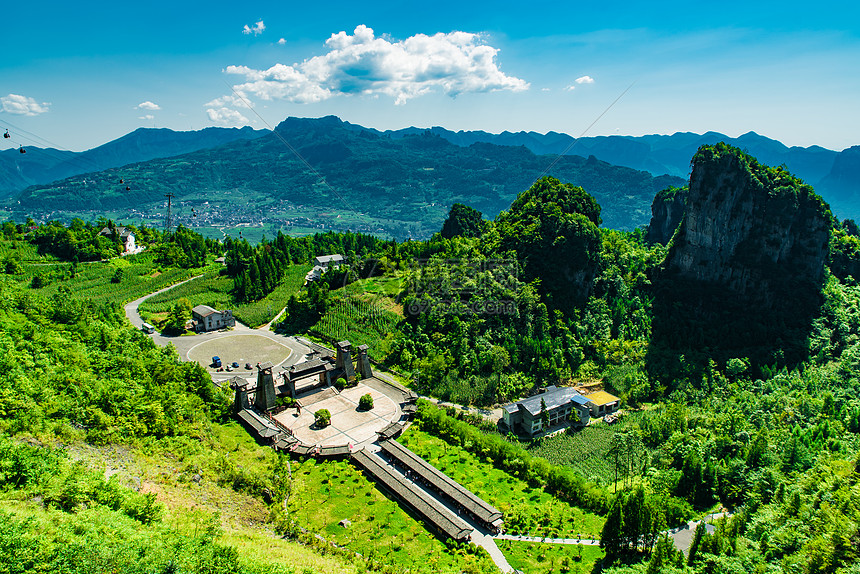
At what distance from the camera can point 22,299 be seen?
1609 inches

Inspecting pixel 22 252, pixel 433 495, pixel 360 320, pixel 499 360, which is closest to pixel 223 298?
pixel 360 320

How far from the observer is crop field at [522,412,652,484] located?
3409cm

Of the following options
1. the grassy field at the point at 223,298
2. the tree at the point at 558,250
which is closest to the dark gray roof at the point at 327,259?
the grassy field at the point at 223,298

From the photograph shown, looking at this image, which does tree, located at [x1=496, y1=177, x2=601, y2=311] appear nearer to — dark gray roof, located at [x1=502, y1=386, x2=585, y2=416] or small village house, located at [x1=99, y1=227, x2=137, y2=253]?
dark gray roof, located at [x1=502, y1=386, x2=585, y2=416]

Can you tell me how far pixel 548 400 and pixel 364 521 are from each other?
1949cm

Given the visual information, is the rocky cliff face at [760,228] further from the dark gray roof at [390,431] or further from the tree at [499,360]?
the dark gray roof at [390,431]

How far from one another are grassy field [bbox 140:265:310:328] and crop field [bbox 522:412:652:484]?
117ft

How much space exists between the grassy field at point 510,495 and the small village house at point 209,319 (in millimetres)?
30880

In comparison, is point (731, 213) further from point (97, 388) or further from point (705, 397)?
point (97, 388)

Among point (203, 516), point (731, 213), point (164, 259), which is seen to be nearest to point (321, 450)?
point (203, 516)

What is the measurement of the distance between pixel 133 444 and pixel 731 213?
6177cm

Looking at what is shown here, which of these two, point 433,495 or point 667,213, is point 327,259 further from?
point 667,213

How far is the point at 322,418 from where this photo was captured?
3562cm

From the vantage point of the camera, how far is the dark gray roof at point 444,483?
86.6 feet
